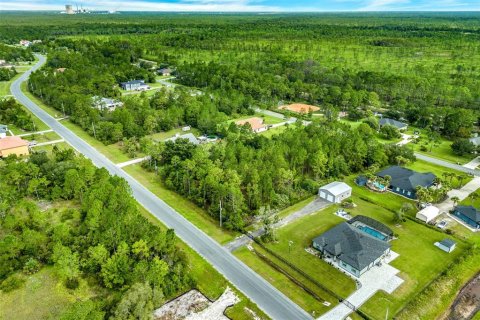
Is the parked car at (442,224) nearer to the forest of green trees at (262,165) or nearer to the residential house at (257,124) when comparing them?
the forest of green trees at (262,165)

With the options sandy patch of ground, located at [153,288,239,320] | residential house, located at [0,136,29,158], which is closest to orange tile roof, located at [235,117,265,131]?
residential house, located at [0,136,29,158]

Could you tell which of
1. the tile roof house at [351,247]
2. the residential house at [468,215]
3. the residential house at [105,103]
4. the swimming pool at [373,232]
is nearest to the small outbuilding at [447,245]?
the swimming pool at [373,232]

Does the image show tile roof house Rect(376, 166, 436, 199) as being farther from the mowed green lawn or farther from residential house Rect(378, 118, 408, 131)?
residential house Rect(378, 118, 408, 131)

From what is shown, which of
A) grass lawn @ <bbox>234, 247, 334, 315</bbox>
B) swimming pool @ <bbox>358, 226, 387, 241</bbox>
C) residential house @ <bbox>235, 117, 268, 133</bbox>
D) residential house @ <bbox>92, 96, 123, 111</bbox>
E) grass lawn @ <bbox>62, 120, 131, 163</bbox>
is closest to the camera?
grass lawn @ <bbox>234, 247, 334, 315</bbox>

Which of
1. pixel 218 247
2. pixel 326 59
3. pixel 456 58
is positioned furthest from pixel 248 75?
pixel 456 58

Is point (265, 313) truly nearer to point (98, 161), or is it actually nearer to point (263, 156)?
point (263, 156)
